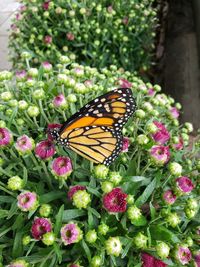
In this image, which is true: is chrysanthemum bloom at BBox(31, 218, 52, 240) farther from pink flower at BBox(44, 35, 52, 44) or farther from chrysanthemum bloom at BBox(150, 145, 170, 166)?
pink flower at BBox(44, 35, 52, 44)

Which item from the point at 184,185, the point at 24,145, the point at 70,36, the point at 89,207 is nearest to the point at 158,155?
the point at 184,185

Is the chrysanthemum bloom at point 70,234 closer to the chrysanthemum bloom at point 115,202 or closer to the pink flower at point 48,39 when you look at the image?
the chrysanthemum bloom at point 115,202

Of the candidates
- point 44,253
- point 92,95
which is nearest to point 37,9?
point 92,95

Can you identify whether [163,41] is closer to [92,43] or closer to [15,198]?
[92,43]

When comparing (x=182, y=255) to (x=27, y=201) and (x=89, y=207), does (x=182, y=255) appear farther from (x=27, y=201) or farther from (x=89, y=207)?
(x=27, y=201)

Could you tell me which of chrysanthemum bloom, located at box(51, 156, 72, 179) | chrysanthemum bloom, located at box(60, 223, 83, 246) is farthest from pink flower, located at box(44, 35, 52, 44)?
chrysanthemum bloom, located at box(60, 223, 83, 246)
